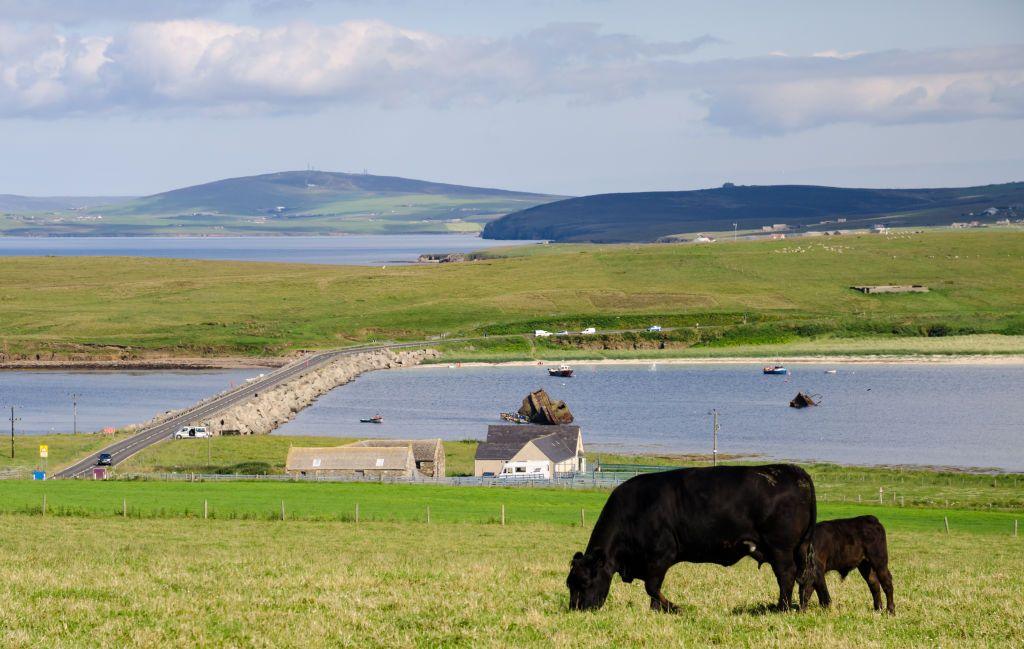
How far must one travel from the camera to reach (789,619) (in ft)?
51.5

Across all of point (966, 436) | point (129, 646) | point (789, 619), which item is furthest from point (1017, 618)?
point (966, 436)

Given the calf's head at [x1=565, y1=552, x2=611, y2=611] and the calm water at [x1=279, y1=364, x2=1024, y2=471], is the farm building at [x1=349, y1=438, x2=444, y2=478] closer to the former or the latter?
the calm water at [x1=279, y1=364, x2=1024, y2=471]

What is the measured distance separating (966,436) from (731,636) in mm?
70376

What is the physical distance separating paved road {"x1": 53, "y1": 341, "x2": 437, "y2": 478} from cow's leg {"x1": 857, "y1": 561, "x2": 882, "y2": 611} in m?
51.1

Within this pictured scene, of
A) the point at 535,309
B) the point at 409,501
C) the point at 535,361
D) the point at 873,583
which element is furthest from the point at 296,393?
the point at 873,583

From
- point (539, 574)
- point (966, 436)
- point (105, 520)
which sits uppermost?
point (539, 574)

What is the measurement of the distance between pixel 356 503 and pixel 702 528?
106 feet

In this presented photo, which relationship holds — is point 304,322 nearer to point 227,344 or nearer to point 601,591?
point 227,344

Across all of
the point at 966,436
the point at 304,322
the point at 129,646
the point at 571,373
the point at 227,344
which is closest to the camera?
the point at 129,646

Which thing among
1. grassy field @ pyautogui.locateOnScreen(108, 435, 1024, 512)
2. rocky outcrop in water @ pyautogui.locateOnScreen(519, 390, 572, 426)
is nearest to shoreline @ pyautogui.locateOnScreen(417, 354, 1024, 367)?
rocky outcrop in water @ pyautogui.locateOnScreen(519, 390, 572, 426)

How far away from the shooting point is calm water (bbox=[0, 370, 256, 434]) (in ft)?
303

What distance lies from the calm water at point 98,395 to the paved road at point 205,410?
14.1ft

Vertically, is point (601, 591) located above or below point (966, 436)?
above

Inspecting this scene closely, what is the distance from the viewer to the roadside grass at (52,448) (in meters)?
67.3
